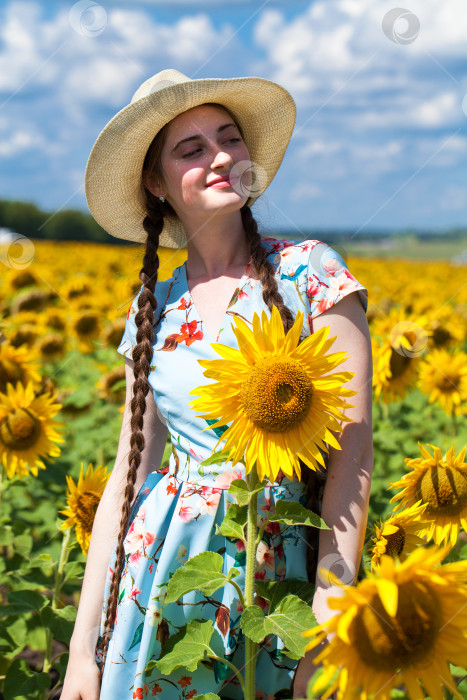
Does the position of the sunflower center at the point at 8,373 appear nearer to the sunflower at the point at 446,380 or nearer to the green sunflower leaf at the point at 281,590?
the sunflower at the point at 446,380

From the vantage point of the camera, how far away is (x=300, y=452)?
139 cm

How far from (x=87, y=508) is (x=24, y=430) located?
62 centimetres

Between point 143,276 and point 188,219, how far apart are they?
0.21m

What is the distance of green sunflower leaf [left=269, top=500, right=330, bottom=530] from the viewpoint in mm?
1387

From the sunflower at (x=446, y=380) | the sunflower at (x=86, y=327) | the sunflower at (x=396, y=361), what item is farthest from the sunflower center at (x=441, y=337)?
the sunflower at (x=86, y=327)

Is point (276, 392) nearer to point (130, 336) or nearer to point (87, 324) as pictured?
point (130, 336)

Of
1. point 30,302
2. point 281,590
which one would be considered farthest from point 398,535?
point 30,302

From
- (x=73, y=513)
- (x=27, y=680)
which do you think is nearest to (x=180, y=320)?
(x=73, y=513)

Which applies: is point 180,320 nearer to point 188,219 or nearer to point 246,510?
point 188,219

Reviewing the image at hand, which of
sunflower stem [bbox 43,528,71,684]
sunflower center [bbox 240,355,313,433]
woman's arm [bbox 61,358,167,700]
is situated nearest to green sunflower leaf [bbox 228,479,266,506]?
sunflower center [bbox 240,355,313,433]

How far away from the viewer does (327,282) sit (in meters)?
1.68

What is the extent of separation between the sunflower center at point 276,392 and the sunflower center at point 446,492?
479 mm

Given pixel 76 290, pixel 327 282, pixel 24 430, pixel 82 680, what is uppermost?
pixel 76 290

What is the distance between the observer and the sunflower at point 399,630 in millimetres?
975
